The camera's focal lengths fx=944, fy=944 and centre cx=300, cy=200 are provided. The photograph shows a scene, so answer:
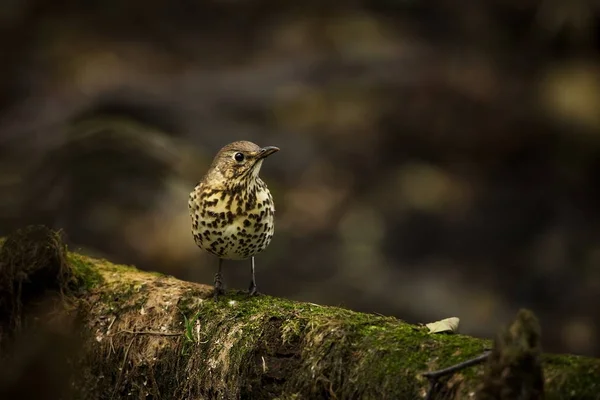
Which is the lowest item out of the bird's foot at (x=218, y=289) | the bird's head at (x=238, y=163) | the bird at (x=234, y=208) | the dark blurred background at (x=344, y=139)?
the bird's foot at (x=218, y=289)

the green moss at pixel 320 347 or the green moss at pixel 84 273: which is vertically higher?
the green moss at pixel 84 273

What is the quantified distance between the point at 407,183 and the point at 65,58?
5.68 m

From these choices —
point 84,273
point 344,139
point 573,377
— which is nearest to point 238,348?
point 84,273

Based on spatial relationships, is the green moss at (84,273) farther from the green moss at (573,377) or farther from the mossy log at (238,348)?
the green moss at (573,377)

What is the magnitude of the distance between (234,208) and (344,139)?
704cm

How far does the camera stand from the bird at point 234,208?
5176 mm

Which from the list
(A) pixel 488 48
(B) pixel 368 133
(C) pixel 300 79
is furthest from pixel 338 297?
(A) pixel 488 48

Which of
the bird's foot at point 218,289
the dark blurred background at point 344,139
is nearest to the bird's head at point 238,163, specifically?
the bird's foot at point 218,289

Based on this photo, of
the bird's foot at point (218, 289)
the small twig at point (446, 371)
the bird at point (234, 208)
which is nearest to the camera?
the small twig at point (446, 371)

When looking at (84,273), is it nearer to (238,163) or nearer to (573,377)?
(238,163)

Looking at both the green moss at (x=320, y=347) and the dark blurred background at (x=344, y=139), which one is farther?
the dark blurred background at (x=344, y=139)

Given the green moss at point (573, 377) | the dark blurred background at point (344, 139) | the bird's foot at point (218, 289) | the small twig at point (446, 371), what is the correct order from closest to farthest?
the green moss at point (573, 377), the small twig at point (446, 371), the bird's foot at point (218, 289), the dark blurred background at point (344, 139)

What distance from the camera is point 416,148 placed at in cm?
1193

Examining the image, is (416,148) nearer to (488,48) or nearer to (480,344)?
(488,48)
